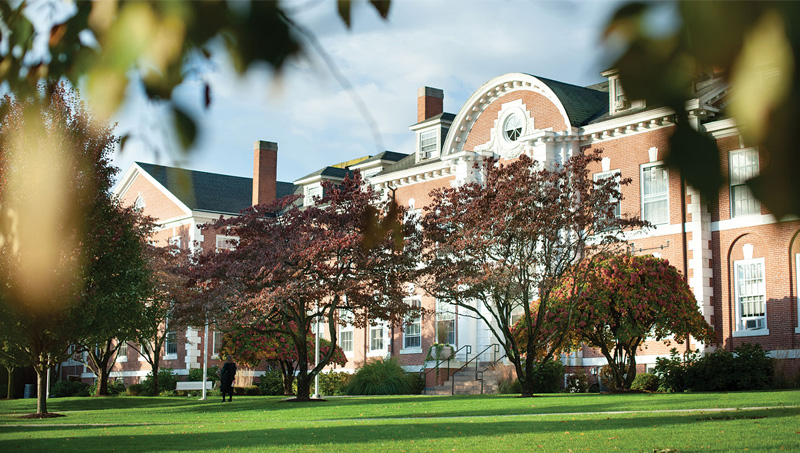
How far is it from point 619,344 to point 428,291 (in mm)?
5257

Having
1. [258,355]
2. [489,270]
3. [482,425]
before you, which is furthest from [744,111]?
[258,355]

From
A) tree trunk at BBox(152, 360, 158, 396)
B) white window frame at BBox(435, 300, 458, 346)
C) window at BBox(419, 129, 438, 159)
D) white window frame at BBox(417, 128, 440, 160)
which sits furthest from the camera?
tree trunk at BBox(152, 360, 158, 396)

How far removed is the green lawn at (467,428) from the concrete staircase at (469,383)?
32.1 feet

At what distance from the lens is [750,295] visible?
1020 inches

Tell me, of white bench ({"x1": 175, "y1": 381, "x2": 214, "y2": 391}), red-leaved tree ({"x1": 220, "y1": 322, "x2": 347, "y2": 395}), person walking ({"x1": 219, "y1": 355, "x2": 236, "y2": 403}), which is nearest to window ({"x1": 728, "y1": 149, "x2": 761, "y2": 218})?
person walking ({"x1": 219, "y1": 355, "x2": 236, "y2": 403})

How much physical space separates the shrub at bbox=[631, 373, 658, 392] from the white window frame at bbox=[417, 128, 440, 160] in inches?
558

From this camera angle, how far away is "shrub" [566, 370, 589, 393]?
28.1 m

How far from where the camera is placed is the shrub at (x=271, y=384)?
127ft

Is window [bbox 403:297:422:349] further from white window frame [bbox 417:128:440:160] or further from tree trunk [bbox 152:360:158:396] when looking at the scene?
tree trunk [bbox 152:360:158:396]

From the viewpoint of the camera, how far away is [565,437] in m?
11.6

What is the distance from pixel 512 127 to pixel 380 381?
33.8 ft

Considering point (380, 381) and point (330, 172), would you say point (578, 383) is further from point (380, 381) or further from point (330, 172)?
point (330, 172)

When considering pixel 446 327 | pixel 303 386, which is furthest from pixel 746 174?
pixel 446 327

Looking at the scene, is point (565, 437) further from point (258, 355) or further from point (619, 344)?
point (258, 355)
